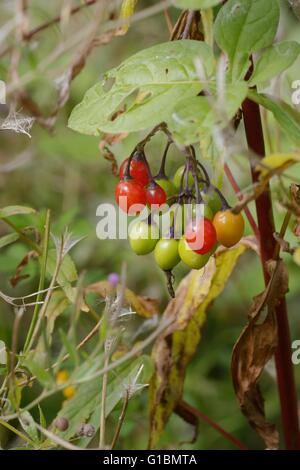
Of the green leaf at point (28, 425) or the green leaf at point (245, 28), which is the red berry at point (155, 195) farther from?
the green leaf at point (28, 425)

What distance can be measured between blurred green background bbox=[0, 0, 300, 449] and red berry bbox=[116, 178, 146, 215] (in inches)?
15.5

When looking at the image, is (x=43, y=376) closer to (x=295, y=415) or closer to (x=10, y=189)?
(x=295, y=415)

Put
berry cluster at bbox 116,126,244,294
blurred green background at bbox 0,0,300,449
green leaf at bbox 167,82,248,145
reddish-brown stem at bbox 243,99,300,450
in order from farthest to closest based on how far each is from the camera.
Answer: blurred green background at bbox 0,0,300,449
reddish-brown stem at bbox 243,99,300,450
berry cluster at bbox 116,126,244,294
green leaf at bbox 167,82,248,145

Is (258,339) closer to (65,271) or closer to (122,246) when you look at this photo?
(65,271)

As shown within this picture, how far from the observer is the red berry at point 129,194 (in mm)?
785

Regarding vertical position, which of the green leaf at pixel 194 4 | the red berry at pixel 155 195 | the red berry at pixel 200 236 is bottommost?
the red berry at pixel 200 236

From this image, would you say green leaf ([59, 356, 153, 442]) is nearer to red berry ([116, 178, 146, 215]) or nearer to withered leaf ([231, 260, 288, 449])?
withered leaf ([231, 260, 288, 449])

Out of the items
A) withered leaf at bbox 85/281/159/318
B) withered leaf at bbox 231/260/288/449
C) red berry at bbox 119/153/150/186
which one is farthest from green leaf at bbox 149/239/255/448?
red berry at bbox 119/153/150/186

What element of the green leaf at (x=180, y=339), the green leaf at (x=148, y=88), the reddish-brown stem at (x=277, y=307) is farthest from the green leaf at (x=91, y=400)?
the green leaf at (x=148, y=88)

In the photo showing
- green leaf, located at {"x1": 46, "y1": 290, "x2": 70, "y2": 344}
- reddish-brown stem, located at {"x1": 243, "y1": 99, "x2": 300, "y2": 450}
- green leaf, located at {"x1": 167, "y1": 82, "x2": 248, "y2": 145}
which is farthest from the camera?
green leaf, located at {"x1": 46, "y1": 290, "x2": 70, "y2": 344}

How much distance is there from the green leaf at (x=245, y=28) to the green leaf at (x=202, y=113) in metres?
0.08

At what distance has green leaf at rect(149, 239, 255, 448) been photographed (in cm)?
103

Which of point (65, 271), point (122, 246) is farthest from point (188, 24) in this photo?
point (122, 246)

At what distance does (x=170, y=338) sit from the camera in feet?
3.48
